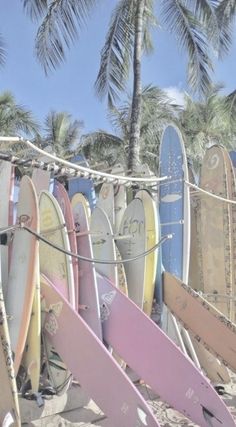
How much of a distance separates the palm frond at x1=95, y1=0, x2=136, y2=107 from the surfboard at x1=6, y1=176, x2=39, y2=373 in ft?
23.4

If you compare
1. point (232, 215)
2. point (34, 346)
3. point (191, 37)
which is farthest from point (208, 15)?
point (34, 346)

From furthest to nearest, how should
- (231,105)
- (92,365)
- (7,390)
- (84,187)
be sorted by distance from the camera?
1. (231,105)
2. (84,187)
3. (92,365)
4. (7,390)

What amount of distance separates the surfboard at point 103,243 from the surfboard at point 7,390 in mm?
1484

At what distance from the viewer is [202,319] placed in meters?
4.19

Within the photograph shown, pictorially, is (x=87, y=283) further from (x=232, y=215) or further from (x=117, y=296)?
(x=232, y=215)

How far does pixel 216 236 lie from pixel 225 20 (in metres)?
6.74

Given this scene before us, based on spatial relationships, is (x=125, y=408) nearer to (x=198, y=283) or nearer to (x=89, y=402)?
(x=89, y=402)

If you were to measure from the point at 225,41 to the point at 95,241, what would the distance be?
7.25 meters

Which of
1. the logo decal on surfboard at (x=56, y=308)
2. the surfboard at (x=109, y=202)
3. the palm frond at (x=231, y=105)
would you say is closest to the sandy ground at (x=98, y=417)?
the logo decal on surfboard at (x=56, y=308)

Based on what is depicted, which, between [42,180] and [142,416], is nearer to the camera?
[142,416]

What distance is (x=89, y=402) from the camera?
3.77m

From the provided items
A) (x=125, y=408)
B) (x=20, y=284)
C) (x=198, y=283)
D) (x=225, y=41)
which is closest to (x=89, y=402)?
(x=125, y=408)

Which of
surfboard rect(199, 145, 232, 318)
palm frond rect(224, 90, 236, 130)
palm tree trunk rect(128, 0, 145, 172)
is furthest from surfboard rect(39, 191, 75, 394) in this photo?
palm frond rect(224, 90, 236, 130)

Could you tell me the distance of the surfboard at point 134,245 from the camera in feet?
14.3
